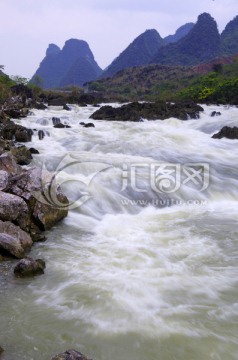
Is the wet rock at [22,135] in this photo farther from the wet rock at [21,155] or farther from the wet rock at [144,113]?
the wet rock at [144,113]

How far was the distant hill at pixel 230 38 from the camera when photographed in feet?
342

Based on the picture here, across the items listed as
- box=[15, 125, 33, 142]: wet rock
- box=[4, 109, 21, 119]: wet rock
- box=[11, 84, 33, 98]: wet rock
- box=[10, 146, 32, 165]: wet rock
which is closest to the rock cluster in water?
box=[10, 146, 32, 165]: wet rock

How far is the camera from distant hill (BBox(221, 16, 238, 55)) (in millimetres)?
104306

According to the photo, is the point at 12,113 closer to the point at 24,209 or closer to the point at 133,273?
the point at 24,209

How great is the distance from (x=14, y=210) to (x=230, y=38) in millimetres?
118109

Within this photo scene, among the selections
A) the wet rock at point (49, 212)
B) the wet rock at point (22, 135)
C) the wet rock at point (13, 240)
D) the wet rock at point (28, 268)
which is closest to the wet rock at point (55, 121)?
the wet rock at point (22, 135)

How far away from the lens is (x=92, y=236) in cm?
745

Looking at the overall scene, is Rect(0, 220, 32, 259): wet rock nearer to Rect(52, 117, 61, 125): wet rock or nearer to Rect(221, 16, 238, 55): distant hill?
Rect(52, 117, 61, 125): wet rock

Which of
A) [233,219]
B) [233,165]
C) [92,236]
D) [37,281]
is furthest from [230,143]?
[37,281]

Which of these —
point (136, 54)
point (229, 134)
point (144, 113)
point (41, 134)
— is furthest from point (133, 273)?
point (136, 54)

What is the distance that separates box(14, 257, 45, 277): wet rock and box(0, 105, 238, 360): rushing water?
129 millimetres

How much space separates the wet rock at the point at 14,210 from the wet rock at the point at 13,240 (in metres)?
0.32

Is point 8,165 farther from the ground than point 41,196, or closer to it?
farther from the ground

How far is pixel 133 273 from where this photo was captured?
19.1 feet
